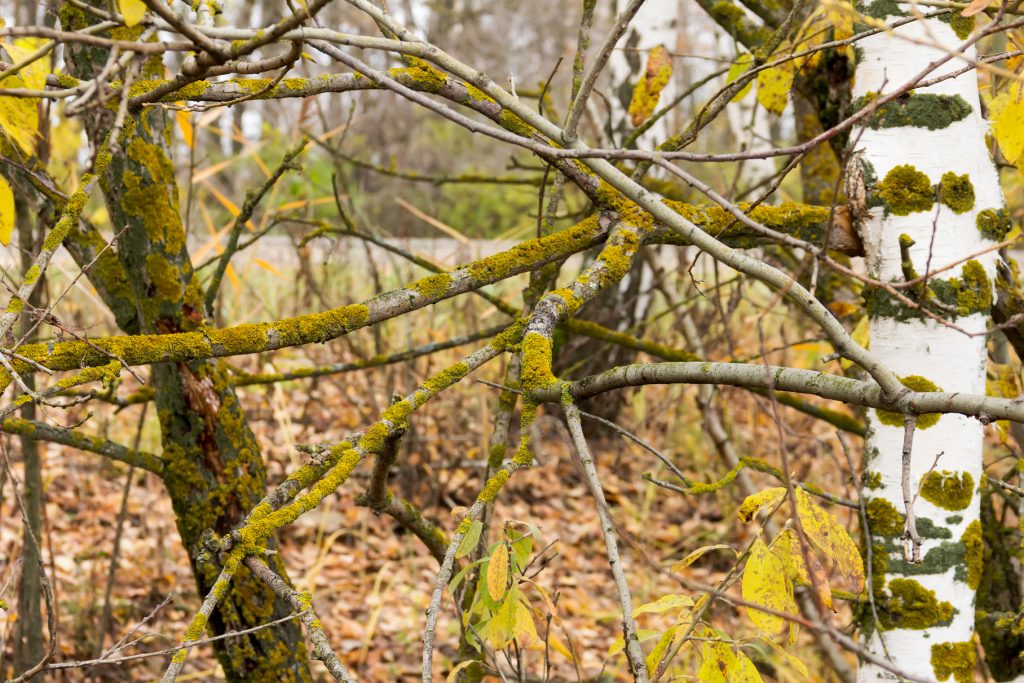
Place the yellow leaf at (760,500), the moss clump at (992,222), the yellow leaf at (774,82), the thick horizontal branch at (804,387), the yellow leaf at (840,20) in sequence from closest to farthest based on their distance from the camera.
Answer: the thick horizontal branch at (804,387) → the yellow leaf at (760,500) → the yellow leaf at (840,20) → the moss clump at (992,222) → the yellow leaf at (774,82)

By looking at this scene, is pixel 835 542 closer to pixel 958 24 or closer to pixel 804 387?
pixel 804 387

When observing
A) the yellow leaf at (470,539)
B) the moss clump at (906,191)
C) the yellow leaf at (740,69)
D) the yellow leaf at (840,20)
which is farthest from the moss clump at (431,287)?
the yellow leaf at (740,69)

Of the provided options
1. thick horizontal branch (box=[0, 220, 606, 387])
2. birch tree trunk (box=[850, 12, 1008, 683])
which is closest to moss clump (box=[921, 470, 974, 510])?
birch tree trunk (box=[850, 12, 1008, 683])

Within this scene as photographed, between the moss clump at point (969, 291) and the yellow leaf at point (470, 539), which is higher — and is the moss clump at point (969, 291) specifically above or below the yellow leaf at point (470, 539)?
above

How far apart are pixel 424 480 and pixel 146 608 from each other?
1.51 meters

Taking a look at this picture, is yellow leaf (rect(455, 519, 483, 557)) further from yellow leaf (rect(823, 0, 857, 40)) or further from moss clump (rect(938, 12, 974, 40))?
moss clump (rect(938, 12, 974, 40))

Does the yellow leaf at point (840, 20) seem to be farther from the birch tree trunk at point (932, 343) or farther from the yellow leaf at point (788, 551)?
the yellow leaf at point (788, 551)

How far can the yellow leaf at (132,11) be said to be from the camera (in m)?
0.78

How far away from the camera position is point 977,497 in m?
1.60

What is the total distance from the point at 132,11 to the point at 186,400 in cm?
128

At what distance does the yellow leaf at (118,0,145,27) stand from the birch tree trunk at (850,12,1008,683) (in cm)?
128

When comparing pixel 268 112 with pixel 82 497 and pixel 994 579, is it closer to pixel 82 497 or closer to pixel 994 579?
pixel 82 497

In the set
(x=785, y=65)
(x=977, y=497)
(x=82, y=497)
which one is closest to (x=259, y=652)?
(x=977, y=497)

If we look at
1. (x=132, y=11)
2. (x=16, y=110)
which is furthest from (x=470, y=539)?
(x=16, y=110)
